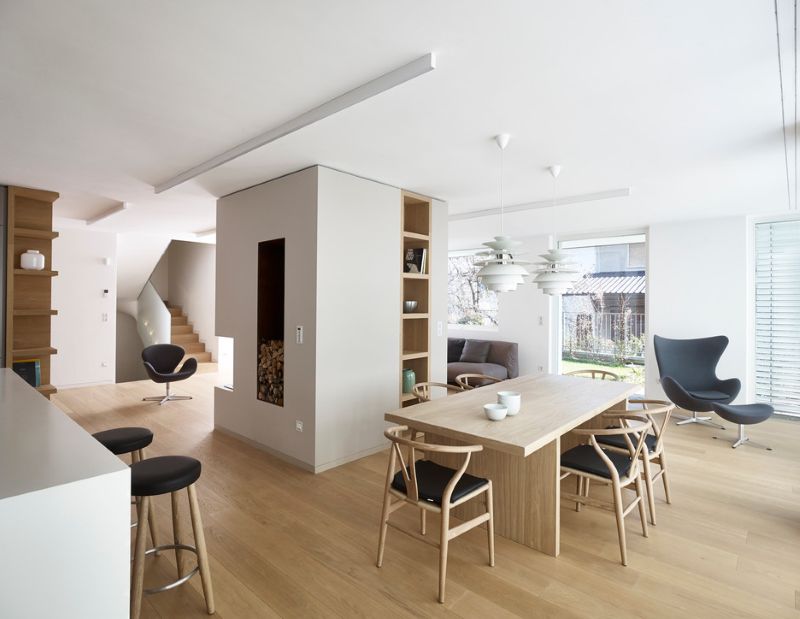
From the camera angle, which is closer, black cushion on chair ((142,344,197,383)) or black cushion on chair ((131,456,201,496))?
black cushion on chair ((131,456,201,496))

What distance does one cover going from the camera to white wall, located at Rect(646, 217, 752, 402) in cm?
524

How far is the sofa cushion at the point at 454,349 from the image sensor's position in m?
7.33

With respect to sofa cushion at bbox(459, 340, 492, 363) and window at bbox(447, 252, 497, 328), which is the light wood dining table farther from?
window at bbox(447, 252, 497, 328)

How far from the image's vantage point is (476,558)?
242 centimetres

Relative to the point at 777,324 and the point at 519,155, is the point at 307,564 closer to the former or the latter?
the point at 519,155

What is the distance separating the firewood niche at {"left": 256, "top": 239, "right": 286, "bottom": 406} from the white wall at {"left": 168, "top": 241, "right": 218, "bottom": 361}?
567 cm

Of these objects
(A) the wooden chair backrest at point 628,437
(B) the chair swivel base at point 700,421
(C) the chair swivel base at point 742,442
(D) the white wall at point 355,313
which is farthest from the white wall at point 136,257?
(C) the chair swivel base at point 742,442

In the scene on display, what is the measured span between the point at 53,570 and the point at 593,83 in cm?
278

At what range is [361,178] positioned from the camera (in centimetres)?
388

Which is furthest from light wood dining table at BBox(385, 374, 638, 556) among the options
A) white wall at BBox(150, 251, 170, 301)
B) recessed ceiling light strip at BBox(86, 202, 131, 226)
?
white wall at BBox(150, 251, 170, 301)

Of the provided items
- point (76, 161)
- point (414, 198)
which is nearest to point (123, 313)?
point (76, 161)

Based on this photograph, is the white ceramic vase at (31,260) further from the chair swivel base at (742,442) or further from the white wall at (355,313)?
the chair swivel base at (742,442)

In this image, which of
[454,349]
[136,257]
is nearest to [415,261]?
[454,349]

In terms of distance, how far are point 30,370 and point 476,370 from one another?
5.12 metres
